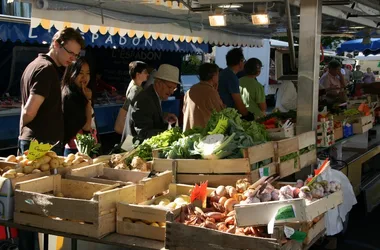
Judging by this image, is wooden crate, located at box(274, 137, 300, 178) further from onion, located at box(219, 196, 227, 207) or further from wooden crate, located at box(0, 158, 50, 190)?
wooden crate, located at box(0, 158, 50, 190)

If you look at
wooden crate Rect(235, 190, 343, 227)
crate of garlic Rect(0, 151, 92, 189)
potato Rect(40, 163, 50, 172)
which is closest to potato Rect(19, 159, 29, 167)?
crate of garlic Rect(0, 151, 92, 189)

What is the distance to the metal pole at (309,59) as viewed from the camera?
178 inches

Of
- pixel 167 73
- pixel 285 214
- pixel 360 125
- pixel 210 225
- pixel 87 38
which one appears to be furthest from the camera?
pixel 87 38

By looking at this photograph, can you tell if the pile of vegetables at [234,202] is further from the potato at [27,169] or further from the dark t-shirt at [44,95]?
the dark t-shirt at [44,95]

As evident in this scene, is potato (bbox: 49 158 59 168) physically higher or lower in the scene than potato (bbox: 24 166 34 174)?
higher

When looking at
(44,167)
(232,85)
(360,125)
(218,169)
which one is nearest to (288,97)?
(232,85)

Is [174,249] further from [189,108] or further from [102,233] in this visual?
[189,108]

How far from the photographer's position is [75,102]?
485 cm

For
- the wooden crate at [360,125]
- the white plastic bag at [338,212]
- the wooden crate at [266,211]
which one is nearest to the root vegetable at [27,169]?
the wooden crate at [266,211]

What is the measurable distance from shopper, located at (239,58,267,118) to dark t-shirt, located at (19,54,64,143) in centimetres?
358

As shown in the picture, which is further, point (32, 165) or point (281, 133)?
point (281, 133)

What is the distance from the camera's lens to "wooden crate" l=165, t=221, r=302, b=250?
2.59 meters

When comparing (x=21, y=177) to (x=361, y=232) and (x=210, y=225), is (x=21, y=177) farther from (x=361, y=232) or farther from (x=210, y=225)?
(x=361, y=232)

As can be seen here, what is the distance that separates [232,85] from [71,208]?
4.27 metres
